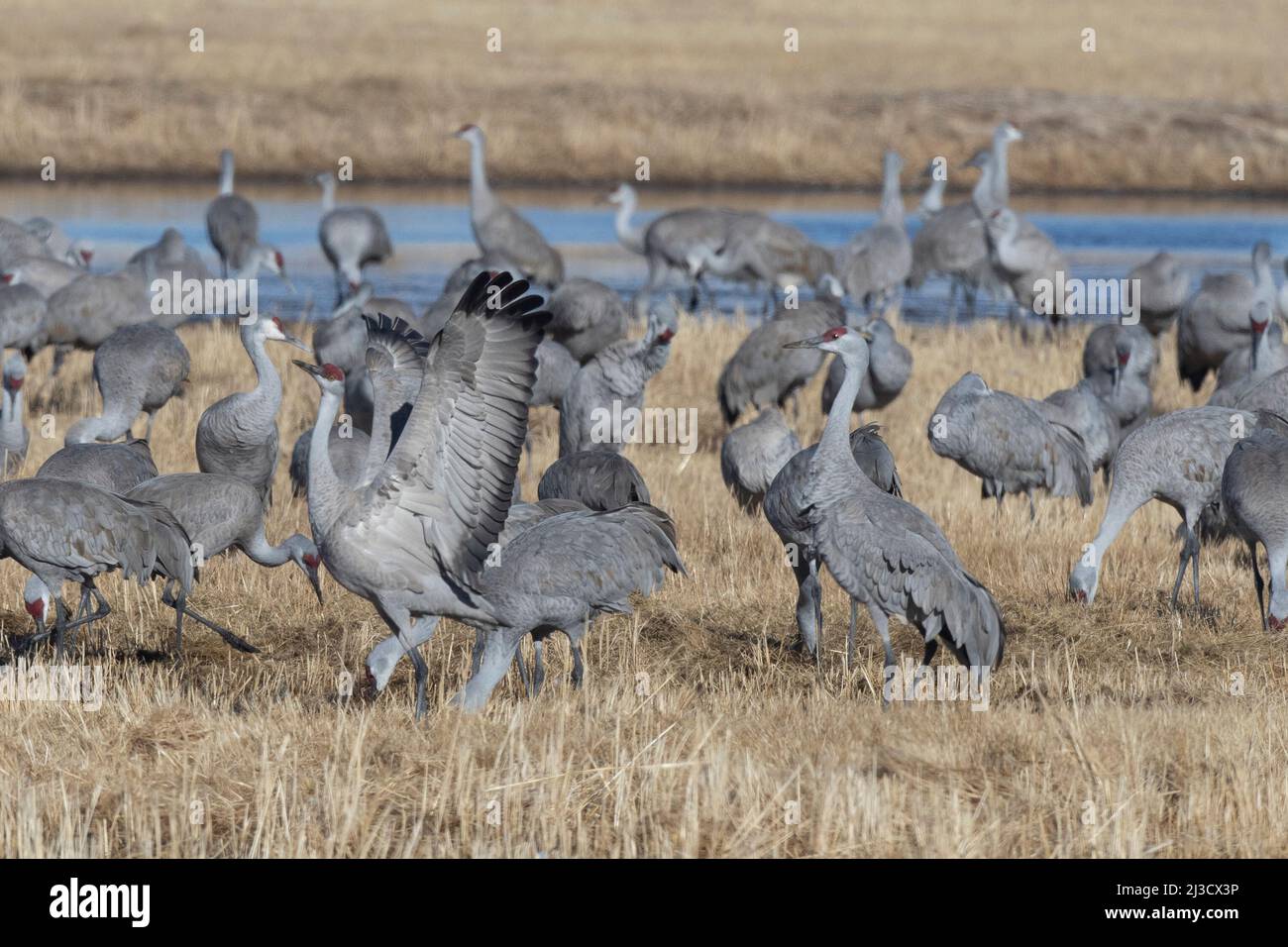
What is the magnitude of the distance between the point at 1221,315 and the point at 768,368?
9.80 ft

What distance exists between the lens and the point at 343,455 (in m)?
7.89

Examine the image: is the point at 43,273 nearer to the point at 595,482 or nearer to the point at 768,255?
the point at 768,255

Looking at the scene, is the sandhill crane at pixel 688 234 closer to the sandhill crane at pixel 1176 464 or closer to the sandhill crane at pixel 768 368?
the sandhill crane at pixel 768 368

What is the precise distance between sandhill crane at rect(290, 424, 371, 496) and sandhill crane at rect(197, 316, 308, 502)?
0.13 metres

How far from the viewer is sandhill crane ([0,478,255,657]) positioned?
6113mm

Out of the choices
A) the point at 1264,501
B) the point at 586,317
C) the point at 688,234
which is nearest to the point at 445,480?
the point at 1264,501

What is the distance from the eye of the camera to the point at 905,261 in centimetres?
1511

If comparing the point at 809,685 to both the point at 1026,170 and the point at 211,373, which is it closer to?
the point at 211,373

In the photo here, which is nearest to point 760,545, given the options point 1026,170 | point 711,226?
point 711,226

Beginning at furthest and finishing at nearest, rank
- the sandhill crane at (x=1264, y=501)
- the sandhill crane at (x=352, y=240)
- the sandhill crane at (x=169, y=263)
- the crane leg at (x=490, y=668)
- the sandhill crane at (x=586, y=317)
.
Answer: the sandhill crane at (x=352, y=240), the sandhill crane at (x=169, y=263), the sandhill crane at (x=586, y=317), the sandhill crane at (x=1264, y=501), the crane leg at (x=490, y=668)

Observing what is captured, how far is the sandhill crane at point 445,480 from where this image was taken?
5.12 m

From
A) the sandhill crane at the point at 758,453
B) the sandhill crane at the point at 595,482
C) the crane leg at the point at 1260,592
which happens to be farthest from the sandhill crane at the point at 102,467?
the crane leg at the point at 1260,592

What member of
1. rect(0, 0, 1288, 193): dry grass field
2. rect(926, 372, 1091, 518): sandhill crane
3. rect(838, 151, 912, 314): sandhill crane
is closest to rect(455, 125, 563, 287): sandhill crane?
rect(838, 151, 912, 314): sandhill crane

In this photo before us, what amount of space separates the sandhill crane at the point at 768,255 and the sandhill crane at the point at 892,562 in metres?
8.71
